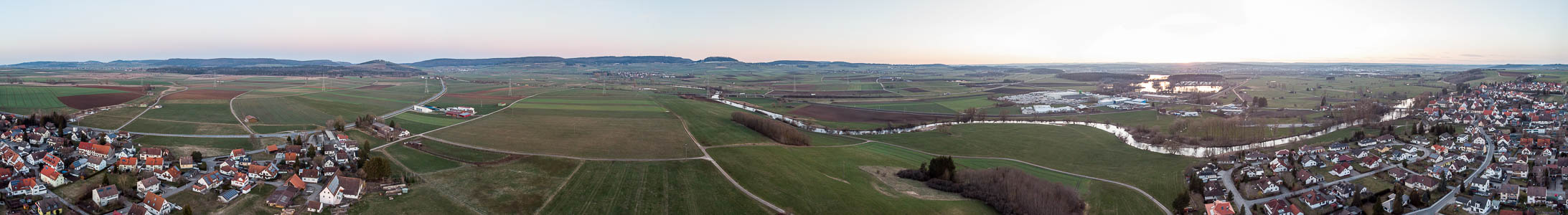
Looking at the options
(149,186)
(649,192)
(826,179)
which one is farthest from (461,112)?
(826,179)

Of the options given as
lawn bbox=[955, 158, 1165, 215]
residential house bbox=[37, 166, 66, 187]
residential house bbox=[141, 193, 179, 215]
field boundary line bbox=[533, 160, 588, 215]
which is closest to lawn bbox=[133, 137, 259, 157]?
residential house bbox=[37, 166, 66, 187]

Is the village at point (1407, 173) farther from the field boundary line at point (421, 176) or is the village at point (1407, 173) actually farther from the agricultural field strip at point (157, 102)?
the agricultural field strip at point (157, 102)

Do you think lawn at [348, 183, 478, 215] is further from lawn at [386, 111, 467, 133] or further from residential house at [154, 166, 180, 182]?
→ lawn at [386, 111, 467, 133]

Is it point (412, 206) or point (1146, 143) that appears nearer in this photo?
point (412, 206)

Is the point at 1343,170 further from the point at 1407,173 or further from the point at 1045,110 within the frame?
the point at 1045,110

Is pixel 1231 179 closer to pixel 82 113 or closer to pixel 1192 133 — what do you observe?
pixel 1192 133

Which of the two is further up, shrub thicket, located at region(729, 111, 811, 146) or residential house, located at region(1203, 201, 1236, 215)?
shrub thicket, located at region(729, 111, 811, 146)
